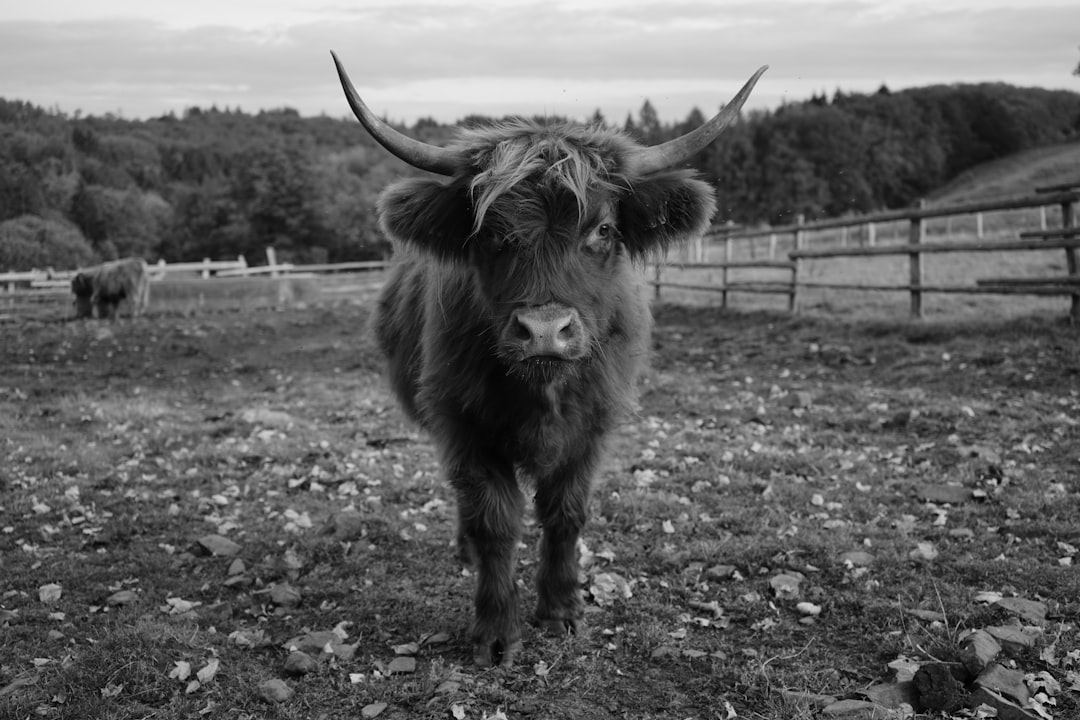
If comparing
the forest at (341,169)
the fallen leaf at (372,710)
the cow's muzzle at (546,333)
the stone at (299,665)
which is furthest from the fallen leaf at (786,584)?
the forest at (341,169)

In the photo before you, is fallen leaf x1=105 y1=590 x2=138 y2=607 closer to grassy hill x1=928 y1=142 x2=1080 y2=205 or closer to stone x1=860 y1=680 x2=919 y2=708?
stone x1=860 y1=680 x2=919 y2=708

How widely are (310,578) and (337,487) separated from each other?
207 cm

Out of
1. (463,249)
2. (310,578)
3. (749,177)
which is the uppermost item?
(749,177)

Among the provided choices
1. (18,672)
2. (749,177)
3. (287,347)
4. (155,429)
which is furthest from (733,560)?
(749,177)

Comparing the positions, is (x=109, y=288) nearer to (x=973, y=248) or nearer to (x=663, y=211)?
(x=973, y=248)

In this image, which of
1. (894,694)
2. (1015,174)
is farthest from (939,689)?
(1015,174)

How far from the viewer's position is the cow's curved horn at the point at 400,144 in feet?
13.1

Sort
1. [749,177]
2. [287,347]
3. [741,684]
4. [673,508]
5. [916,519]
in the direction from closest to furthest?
[741,684]
[916,519]
[673,508]
[287,347]
[749,177]

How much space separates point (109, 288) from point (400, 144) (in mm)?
23421

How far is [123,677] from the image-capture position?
4180 millimetres

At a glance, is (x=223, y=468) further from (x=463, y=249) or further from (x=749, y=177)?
(x=749, y=177)

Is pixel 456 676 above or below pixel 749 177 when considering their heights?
below

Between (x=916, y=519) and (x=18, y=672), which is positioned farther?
(x=916, y=519)

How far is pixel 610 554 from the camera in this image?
5.76m
